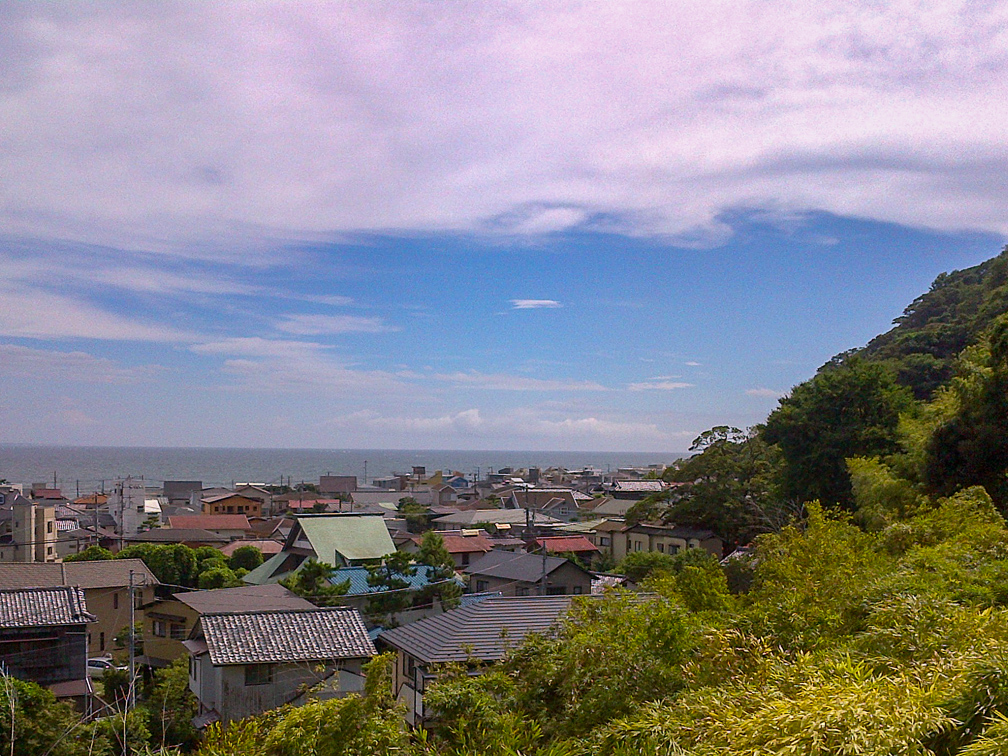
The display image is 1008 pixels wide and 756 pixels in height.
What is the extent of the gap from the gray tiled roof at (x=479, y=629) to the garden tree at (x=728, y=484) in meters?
19.2

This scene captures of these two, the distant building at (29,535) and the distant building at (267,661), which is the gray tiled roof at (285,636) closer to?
the distant building at (267,661)

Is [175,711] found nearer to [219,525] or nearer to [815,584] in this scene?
[815,584]

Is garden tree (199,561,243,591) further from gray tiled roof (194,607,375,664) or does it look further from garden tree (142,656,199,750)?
gray tiled roof (194,607,375,664)

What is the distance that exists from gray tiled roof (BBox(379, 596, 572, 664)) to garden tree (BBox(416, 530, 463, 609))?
8813 mm

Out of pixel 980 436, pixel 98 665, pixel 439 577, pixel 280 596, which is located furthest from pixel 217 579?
pixel 980 436

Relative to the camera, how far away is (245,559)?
33031mm

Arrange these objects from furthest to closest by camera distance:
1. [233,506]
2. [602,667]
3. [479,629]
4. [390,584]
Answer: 1. [233,506]
2. [390,584]
3. [479,629]
4. [602,667]

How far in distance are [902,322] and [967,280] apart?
5.07 meters

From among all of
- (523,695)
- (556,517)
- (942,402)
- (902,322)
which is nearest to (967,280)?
(902,322)

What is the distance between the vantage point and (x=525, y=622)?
12875 mm

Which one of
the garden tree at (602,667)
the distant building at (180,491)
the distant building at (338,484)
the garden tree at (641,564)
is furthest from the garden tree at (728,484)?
the distant building at (180,491)

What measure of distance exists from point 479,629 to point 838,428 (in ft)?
51.4

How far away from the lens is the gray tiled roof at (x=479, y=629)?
11695 mm

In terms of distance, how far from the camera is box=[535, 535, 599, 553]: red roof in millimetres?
37062
